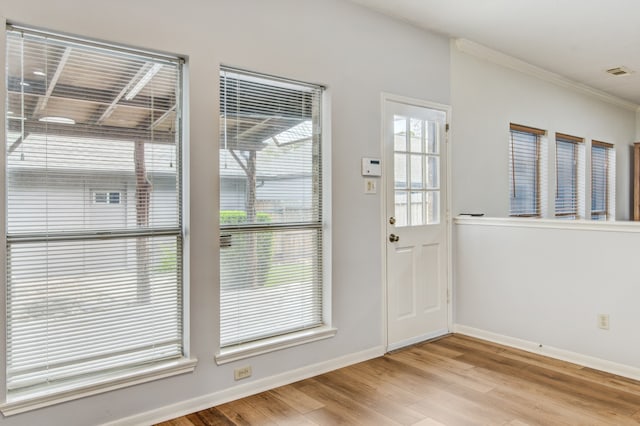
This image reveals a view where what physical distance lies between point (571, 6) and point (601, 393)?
272 cm

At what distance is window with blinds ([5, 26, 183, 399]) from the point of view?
205 cm

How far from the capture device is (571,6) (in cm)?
325

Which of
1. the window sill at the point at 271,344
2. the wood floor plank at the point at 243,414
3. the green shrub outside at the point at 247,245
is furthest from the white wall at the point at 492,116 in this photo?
the wood floor plank at the point at 243,414

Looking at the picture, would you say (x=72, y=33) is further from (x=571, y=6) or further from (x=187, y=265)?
(x=571, y=6)

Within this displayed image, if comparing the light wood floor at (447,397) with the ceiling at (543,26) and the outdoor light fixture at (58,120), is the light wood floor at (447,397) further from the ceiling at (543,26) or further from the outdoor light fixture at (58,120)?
the ceiling at (543,26)

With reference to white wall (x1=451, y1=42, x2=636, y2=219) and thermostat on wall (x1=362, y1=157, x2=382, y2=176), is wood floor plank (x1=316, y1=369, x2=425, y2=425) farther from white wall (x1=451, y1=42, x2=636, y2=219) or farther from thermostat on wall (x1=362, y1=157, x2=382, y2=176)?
white wall (x1=451, y1=42, x2=636, y2=219)

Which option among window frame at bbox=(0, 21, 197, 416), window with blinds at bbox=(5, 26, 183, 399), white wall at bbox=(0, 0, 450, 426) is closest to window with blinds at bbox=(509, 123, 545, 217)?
white wall at bbox=(0, 0, 450, 426)

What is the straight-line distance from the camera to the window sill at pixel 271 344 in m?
2.60

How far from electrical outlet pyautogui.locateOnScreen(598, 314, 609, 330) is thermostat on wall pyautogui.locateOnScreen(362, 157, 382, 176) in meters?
1.87

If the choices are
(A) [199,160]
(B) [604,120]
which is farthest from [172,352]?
(B) [604,120]

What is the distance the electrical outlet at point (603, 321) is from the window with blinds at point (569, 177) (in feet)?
8.15

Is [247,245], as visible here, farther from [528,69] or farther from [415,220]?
[528,69]

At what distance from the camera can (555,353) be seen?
131 inches

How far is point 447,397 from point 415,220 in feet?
4.80
